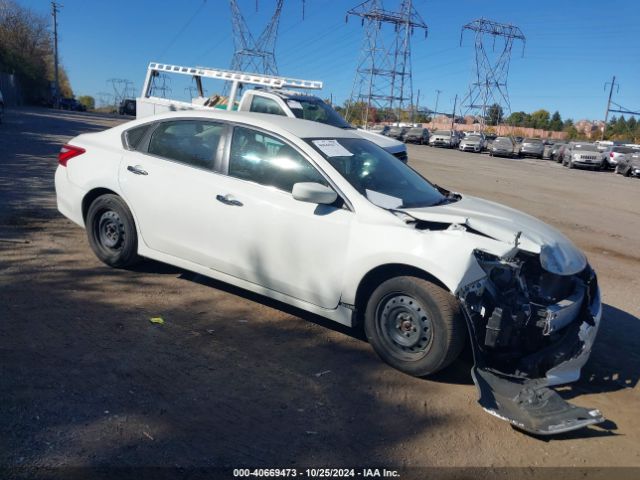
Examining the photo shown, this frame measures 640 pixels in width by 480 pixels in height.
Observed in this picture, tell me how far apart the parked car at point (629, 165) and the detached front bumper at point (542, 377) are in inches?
1072

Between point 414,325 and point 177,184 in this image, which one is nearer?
point 414,325

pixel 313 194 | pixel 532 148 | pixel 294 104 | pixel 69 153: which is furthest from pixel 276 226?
pixel 532 148

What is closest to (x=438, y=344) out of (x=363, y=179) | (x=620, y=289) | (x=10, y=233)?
(x=363, y=179)

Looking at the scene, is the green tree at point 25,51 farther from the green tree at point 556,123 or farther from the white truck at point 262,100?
the green tree at point 556,123

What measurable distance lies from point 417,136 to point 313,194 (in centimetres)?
4770

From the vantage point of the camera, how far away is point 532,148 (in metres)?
40.7

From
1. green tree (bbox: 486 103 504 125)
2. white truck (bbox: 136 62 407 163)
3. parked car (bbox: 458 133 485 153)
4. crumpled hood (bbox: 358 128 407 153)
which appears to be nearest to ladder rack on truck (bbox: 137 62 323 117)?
white truck (bbox: 136 62 407 163)

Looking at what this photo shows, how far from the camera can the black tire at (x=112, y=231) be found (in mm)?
5109

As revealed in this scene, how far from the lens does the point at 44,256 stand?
18.5 ft

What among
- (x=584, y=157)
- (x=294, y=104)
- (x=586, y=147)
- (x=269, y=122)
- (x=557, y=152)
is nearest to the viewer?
(x=269, y=122)

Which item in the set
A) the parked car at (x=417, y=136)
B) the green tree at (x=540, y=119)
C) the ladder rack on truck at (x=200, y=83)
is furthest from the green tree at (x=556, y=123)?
the ladder rack on truck at (x=200, y=83)

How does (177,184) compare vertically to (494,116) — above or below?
below

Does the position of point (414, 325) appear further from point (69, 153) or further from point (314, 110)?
point (314, 110)

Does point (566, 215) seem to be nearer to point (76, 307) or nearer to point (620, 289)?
point (620, 289)
